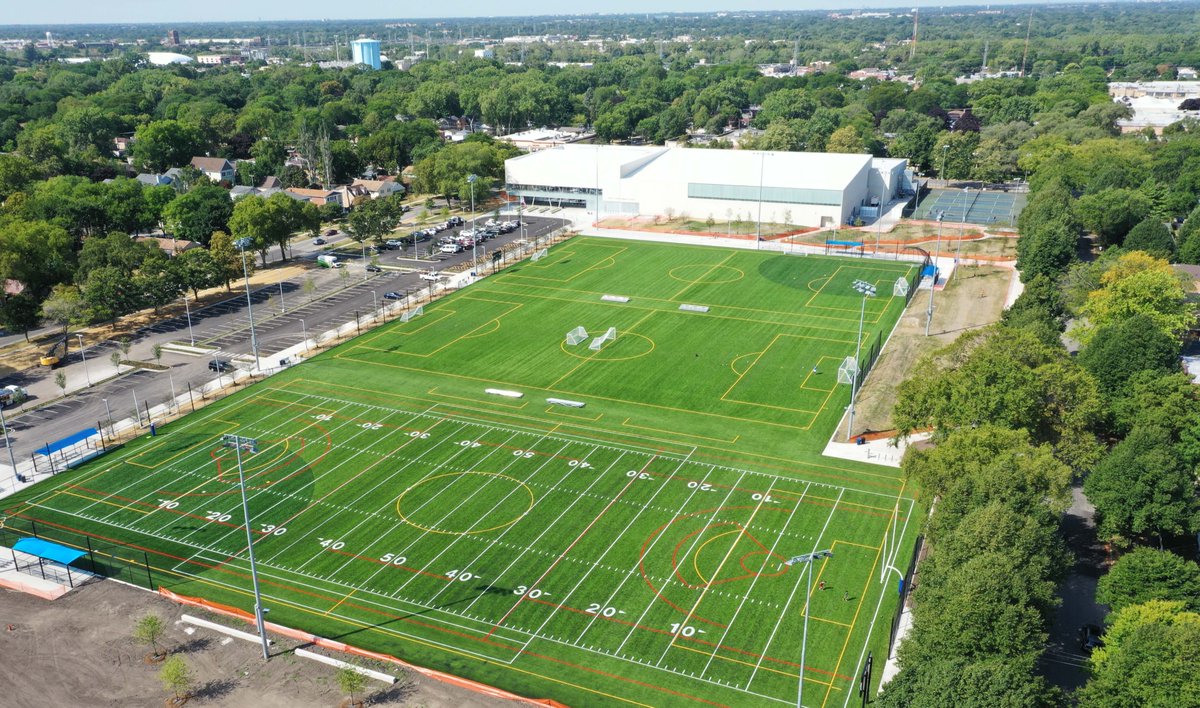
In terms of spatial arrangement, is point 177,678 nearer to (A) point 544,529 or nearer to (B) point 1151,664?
(A) point 544,529

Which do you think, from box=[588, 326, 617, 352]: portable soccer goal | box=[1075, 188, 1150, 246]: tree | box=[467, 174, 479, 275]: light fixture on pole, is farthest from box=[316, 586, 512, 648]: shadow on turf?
box=[1075, 188, 1150, 246]: tree

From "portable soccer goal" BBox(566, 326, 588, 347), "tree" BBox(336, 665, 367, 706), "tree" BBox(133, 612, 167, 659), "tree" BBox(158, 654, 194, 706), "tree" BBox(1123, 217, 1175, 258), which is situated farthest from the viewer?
"tree" BBox(1123, 217, 1175, 258)

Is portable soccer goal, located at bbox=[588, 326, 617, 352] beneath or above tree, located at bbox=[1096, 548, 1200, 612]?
beneath

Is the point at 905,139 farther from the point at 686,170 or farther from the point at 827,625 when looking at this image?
the point at 827,625

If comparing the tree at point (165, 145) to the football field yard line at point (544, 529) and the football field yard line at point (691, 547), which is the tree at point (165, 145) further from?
the football field yard line at point (691, 547)

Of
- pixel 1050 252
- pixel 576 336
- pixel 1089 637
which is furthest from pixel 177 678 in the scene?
pixel 1050 252

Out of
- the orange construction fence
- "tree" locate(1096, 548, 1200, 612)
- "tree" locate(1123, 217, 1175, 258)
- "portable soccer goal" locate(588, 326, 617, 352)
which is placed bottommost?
the orange construction fence

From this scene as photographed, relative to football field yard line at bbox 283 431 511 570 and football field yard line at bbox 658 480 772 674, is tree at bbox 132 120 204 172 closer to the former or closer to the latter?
football field yard line at bbox 283 431 511 570
